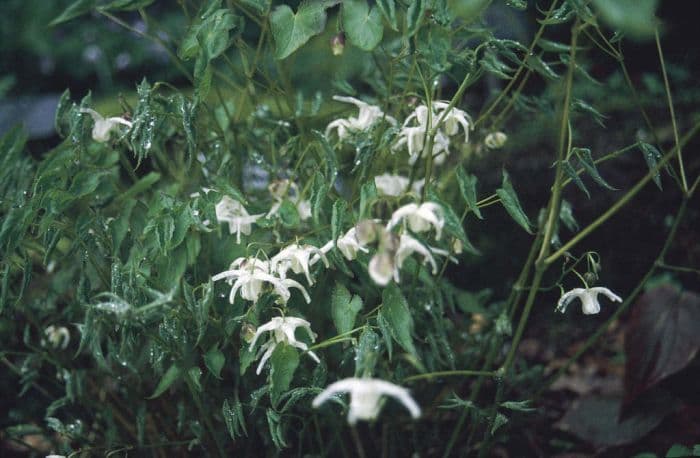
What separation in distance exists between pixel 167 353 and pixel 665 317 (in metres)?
1.20

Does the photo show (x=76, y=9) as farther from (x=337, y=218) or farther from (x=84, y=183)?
(x=337, y=218)

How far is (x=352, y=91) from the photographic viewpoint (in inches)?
61.4

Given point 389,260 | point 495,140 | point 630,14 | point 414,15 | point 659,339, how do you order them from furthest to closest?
1. point 659,339
2. point 495,140
3. point 414,15
4. point 389,260
5. point 630,14

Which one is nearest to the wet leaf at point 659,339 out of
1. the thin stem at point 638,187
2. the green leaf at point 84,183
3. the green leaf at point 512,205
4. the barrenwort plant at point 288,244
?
the barrenwort plant at point 288,244

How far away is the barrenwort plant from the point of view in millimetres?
1142

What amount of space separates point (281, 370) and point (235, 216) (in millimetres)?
382

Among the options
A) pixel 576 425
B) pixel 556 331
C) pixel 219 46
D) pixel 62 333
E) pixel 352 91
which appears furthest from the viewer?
pixel 556 331

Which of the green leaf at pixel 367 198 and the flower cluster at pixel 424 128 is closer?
the green leaf at pixel 367 198

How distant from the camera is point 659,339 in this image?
1.74 meters

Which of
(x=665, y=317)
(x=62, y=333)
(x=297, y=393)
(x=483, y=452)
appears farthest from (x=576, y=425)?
(x=62, y=333)

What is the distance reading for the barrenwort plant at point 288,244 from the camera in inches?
44.9

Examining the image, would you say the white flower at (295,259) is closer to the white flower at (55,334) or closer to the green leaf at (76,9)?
the green leaf at (76,9)

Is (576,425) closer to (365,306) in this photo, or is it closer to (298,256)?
(365,306)

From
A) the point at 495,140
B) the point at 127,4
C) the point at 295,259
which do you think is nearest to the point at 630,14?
the point at 295,259
